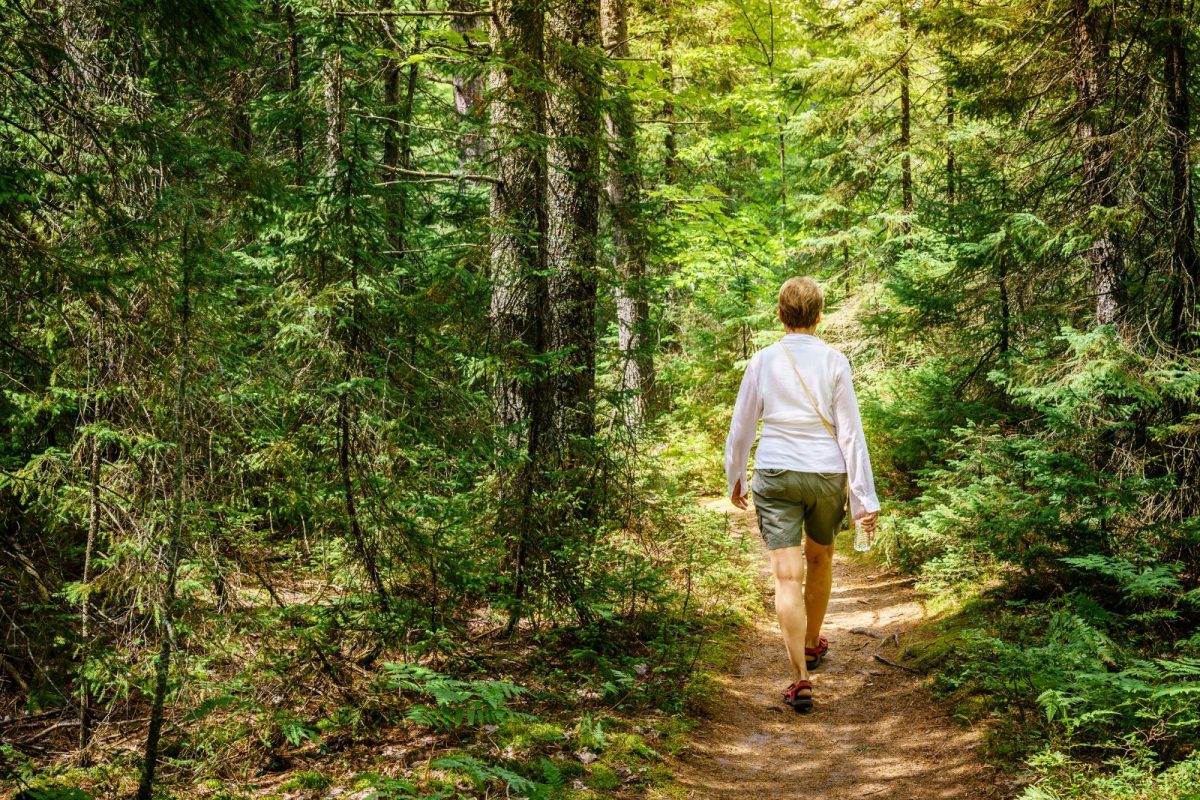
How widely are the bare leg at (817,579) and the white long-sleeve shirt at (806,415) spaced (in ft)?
1.78

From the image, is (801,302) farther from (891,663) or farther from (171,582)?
Result: (171,582)

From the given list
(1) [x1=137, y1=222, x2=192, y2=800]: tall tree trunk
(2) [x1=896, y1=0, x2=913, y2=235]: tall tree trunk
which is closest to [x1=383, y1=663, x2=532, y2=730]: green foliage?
(1) [x1=137, y1=222, x2=192, y2=800]: tall tree trunk

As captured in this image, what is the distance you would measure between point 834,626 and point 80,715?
611 centimetres

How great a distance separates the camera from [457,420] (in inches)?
203

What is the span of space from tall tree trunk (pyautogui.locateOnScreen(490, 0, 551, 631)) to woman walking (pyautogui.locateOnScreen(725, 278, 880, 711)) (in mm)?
1537

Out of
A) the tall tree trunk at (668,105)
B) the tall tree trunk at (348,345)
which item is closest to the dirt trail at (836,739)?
the tall tree trunk at (348,345)

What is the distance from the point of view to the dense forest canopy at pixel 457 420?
13.4 ft

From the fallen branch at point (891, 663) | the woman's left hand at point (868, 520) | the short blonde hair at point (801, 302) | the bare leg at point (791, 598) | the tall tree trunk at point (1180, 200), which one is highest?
the tall tree trunk at point (1180, 200)

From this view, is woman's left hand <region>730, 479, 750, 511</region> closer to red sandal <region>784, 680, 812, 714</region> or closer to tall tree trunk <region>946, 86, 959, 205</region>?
red sandal <region>784, 680, 812, 714</region>

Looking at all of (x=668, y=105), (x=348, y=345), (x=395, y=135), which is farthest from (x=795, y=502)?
(x=668, y=105)

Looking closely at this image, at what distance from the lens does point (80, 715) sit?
4.74 metres

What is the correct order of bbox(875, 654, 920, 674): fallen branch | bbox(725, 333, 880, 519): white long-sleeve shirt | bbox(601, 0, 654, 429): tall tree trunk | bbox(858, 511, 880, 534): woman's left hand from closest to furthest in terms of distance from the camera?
bbox(858, 511, 880, 534): woman's left hand < bbox(725, 333, 880, 519): white long-sleeve shirt < bbox(875, 654, 920, 674): fallen branch < bbox(601, 0, 654, 429): tall tree trunk

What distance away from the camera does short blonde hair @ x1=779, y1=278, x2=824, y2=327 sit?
5316 millimetres

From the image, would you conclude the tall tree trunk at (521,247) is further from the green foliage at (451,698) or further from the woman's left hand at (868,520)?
the woman's left hand at (868,520)
